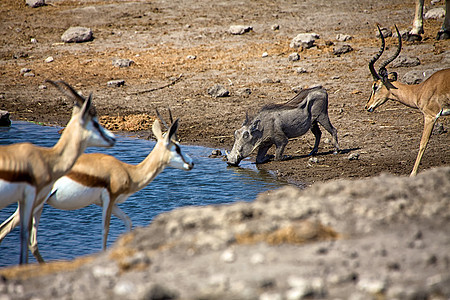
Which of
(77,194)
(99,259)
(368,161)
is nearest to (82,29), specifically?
(368,161)

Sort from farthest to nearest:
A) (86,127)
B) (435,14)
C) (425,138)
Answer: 1. (435,14)
2. (425,138)
3. (86,127)

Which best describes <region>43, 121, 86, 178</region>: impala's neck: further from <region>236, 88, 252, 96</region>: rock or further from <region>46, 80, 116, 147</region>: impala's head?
<region>236, 88, 252, 96</region>: rock

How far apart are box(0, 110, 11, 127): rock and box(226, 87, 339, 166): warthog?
5517 mm

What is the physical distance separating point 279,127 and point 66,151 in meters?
6.08

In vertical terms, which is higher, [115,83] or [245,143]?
[245,143]

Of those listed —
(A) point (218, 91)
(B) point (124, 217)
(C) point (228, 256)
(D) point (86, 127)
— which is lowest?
(A) point (218, 91)

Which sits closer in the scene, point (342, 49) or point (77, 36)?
point (342, 49)

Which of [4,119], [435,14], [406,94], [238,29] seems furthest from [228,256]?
[435,14]

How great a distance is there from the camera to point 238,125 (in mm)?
13453

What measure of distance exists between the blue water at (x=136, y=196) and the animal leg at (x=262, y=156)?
0.67 feet

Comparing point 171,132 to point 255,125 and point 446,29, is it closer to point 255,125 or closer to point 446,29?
point 255,125

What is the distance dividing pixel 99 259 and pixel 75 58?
14.8 metres

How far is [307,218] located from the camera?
4496 mm

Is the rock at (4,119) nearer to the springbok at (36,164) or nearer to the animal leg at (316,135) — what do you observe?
the animal leg at (316,135)
